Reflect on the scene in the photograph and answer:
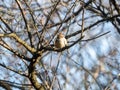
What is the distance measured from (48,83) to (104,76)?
149 inches

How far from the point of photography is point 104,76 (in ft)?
28.2

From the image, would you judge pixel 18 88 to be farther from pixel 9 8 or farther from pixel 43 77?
pixel 9 8

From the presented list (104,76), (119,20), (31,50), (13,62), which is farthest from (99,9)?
(31,50)

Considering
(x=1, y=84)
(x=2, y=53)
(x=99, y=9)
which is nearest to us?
(x=2, y=53)

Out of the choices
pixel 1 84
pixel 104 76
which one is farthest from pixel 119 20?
pixel 1 84

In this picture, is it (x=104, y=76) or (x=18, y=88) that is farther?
(x=104, y=76)

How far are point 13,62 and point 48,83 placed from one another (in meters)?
1.13

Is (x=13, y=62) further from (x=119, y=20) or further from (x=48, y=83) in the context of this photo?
(x=119, y=20)

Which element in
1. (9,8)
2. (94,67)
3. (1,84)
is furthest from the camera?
(94,67)

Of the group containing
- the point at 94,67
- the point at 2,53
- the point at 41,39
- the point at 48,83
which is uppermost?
the point at 94,67

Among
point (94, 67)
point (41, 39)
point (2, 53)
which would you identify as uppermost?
point (94, 67)

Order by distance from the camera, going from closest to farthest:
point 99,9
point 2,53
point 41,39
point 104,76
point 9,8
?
point 41,39 < point 2,53 < point 9,8 < point 99,9 < point 104,76

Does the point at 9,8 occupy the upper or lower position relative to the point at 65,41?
upper

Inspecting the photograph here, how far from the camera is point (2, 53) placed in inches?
216
